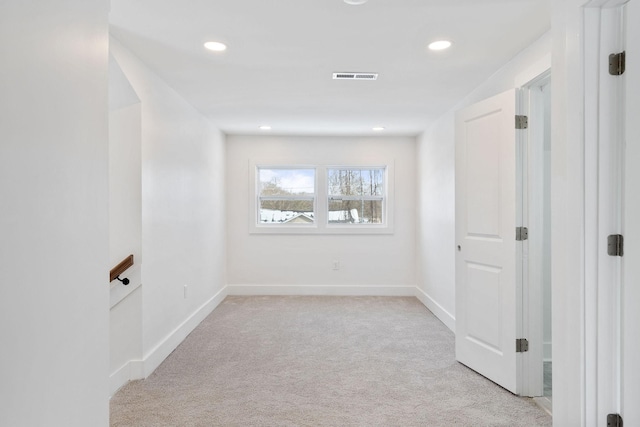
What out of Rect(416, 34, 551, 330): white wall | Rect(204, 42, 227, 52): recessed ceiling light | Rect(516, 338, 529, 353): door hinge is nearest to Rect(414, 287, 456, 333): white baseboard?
Rect(416, 34, 551, 330): white wall

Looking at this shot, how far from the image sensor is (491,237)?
9.98ft

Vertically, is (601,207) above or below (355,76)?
below

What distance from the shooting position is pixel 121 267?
289cm

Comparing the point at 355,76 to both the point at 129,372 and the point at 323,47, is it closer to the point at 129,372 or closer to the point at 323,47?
the point at 323,47

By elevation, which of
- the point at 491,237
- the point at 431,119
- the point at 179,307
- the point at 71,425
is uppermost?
the point at 431,119

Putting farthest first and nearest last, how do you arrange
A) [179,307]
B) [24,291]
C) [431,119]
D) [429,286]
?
1. [429,286]
2. [431,119]
3. [179,307]
4. [24,291]

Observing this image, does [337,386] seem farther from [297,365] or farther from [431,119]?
[431,119]

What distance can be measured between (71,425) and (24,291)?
47cm

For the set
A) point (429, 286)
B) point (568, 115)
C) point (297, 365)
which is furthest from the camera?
point (429, 286)

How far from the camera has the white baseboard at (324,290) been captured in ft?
19.9

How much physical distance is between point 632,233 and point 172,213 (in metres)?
3.34

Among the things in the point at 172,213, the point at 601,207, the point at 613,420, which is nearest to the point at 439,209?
the point at 172,213

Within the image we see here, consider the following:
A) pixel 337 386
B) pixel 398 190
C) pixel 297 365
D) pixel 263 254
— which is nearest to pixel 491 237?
pixel 337 386

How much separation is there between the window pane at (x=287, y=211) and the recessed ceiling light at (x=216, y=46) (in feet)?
11.7
